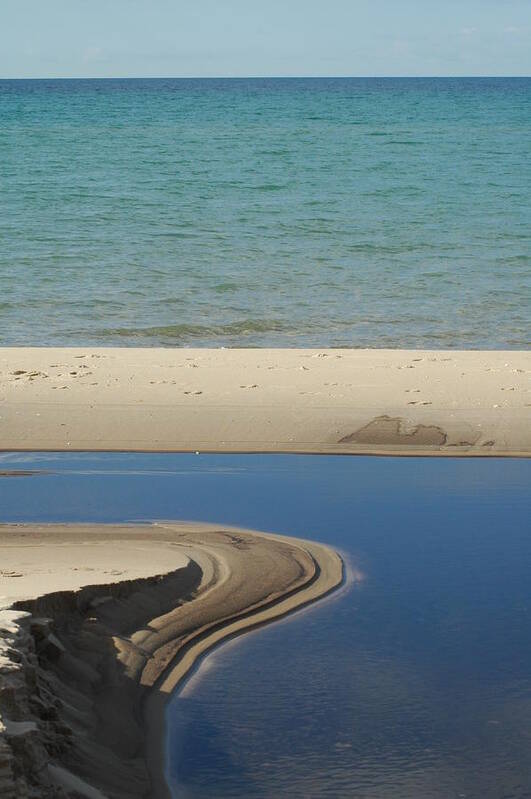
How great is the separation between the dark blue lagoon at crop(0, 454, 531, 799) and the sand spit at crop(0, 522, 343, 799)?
146 mm

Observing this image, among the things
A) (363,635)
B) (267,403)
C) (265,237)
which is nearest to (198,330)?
(267,403)

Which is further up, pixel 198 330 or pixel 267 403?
pixel 198 330

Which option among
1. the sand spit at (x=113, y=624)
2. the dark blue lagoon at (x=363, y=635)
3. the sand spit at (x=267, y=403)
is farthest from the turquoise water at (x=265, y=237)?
the sand spit at (x=113, y=624)

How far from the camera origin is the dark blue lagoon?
4.43m

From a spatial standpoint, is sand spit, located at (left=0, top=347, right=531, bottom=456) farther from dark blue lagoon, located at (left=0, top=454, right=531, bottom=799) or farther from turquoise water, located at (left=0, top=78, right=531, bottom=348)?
turquoise water, located at (left=0, top=78, right=531, bottom=348)

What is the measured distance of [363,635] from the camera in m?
5.49

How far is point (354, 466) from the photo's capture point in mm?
8227

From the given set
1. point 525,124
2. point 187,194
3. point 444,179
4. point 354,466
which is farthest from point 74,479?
point 525,124

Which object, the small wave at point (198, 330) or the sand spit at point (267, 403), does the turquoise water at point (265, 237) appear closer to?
the small wave at point (198, 330)

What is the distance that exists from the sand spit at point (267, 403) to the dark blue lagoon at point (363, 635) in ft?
1.29

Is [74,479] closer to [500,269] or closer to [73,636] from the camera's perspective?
[73,636]

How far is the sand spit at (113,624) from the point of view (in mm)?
3938

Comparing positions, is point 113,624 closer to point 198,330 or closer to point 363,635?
point 363,635

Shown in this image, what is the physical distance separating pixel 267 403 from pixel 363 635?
4.14 m
